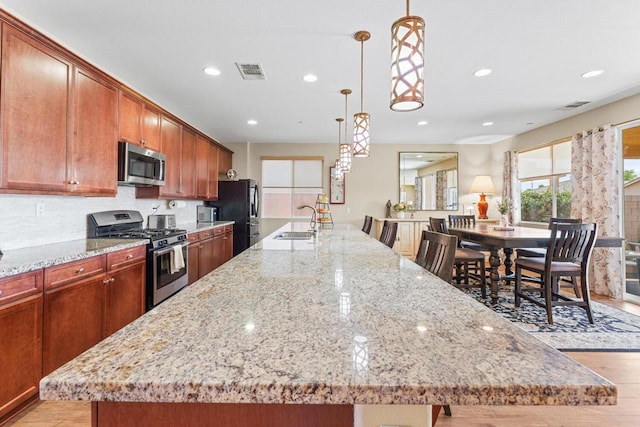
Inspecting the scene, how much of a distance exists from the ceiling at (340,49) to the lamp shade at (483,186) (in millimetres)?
1777

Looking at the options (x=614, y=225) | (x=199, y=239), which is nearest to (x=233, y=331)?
(x=199, y=239)

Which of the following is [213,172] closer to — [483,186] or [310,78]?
[310,78]

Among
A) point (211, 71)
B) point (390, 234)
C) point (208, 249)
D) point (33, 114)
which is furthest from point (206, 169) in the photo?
point (390, 234)

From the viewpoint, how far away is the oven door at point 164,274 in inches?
114

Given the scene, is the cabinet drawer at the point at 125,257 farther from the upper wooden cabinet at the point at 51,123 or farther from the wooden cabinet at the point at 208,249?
the wooden cabinet at the point at 208,249

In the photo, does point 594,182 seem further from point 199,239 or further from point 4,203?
point 4,203

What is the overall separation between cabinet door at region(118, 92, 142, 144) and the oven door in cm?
118

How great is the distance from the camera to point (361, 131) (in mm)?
2463

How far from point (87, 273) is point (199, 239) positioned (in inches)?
80.0

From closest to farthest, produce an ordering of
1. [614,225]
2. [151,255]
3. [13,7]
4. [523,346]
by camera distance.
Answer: [523,346]
[13,7]
[151,255]
[614,225]

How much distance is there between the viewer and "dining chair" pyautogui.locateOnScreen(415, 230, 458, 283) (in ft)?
5.34

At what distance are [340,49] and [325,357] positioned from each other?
2681 millimetres

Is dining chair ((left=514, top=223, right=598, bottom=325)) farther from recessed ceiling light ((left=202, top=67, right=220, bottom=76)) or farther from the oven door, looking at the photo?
the oven door

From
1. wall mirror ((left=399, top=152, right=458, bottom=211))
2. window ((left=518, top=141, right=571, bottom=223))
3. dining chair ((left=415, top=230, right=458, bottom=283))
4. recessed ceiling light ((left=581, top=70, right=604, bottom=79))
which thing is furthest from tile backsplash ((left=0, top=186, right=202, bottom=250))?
window ((left=518, top=141, right=571, bottom=223))
